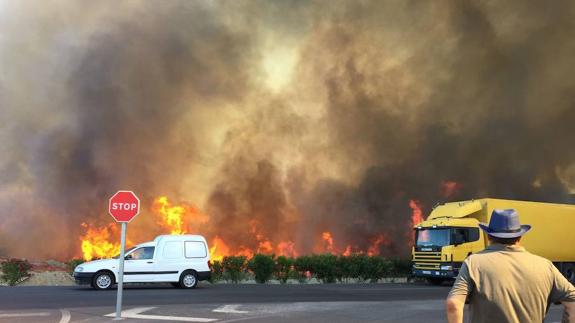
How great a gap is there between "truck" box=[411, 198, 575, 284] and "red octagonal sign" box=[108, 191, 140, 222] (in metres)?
15.5

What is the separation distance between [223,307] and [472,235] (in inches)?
552

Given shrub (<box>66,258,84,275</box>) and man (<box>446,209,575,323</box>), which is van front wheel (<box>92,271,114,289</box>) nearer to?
shrub (<box>66,258,84,275</box>)

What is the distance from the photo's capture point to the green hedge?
2519 cm

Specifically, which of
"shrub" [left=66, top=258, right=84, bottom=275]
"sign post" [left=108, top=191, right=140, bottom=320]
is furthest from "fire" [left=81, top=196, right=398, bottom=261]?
"sign post" [left=108, top=191, right=140, bottom=320]

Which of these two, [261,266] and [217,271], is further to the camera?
[261,266]

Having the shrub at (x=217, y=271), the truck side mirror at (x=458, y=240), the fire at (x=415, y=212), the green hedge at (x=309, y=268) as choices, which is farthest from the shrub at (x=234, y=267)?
the fire at (x=415, y=212)

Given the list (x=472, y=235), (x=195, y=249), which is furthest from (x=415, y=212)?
(x=195, y=249)

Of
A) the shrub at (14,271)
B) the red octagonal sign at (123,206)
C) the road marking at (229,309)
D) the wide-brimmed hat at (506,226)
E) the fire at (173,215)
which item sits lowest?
the road marking at (229,309)

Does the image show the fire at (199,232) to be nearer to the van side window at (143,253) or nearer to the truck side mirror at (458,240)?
the van side window at (143,253)

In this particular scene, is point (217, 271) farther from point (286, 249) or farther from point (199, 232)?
point (286, 249)

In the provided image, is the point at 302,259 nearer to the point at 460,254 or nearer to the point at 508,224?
the point at 460,254

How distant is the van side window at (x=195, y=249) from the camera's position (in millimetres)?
20997

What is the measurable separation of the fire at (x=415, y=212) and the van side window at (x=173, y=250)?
26.4 metres

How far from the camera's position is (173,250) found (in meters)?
20.6
